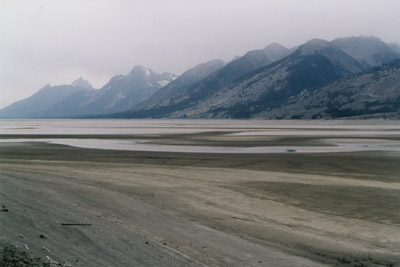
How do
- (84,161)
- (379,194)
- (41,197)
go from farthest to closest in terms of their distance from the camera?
(84,161)
(379,194)
(41,197)

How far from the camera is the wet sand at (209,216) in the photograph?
1235 centimetres

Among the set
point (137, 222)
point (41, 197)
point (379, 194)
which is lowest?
point (379, 194)

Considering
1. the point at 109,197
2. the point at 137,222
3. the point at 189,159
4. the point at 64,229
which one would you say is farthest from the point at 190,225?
the point at 189,159

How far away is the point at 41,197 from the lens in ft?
60.6

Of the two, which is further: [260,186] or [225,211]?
[260,186]

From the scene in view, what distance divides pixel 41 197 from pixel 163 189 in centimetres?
853

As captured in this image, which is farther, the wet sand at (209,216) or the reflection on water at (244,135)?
the reflection on water at (244,135)

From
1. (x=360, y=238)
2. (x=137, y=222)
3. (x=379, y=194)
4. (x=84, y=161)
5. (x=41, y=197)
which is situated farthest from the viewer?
(x=84, y=161)

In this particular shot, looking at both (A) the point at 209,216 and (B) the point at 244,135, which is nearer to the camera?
(A) the point at 209,216

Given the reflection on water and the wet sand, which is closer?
the wet sand

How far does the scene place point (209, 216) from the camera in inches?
723

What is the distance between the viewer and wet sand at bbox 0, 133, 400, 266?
12.4 meters

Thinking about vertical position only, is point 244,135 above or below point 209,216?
below

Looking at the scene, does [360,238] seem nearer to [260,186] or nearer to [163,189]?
[260,186]
